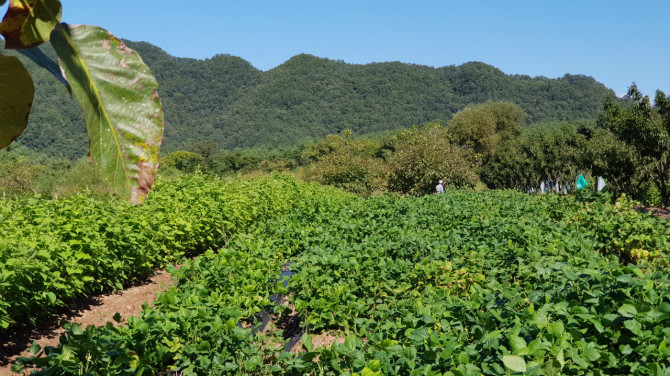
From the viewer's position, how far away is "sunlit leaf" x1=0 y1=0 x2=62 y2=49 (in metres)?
0.47

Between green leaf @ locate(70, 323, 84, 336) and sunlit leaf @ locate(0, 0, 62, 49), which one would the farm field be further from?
sunlit leaf @ locate(0, 0, 62, 49)

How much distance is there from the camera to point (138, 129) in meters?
0.50

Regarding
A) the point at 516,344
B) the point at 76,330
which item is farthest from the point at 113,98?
the point at 76,330

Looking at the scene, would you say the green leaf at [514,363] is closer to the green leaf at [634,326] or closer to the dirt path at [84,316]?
the green leaf at [634,326]

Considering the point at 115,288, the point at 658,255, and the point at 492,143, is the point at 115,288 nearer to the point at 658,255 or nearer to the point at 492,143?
the point at 658,255

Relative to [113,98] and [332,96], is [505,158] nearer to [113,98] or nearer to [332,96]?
[113,98]

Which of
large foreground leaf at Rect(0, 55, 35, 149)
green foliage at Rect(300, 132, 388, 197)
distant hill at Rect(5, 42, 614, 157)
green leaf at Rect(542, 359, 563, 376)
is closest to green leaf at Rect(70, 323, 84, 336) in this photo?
green leaf at Rect(542, 359, 563, 376)

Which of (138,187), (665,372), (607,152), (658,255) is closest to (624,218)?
(658,255)

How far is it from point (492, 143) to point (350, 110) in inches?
1942

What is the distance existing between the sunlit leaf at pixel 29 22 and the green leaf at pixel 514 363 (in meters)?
1.81

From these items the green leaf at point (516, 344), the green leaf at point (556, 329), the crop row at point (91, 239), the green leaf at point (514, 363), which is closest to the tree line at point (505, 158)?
the crop row at point (91, 239)

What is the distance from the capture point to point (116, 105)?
50 centimetres

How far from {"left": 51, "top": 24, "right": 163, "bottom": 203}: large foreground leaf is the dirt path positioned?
4.51m

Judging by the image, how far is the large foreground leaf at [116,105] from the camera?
1.61 feet
